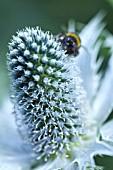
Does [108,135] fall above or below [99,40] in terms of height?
below

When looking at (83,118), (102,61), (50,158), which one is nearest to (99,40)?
(102,61)

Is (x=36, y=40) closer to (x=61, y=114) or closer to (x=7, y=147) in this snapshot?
(x=61, y=114)

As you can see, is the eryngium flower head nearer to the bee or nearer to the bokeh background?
the bee

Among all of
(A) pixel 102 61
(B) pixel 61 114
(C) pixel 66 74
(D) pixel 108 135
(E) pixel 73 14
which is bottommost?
(D) pixel 108 135

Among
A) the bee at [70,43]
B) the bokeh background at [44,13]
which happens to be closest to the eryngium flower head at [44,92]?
the bee at [70,43]

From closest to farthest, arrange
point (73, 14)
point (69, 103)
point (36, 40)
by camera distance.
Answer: point (36, 40) < point (69, 103) < point (73, 14)

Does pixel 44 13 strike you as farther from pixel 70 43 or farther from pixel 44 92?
pixel 44 92

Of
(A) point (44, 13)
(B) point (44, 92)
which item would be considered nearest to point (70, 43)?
(B) point (44, 92)
